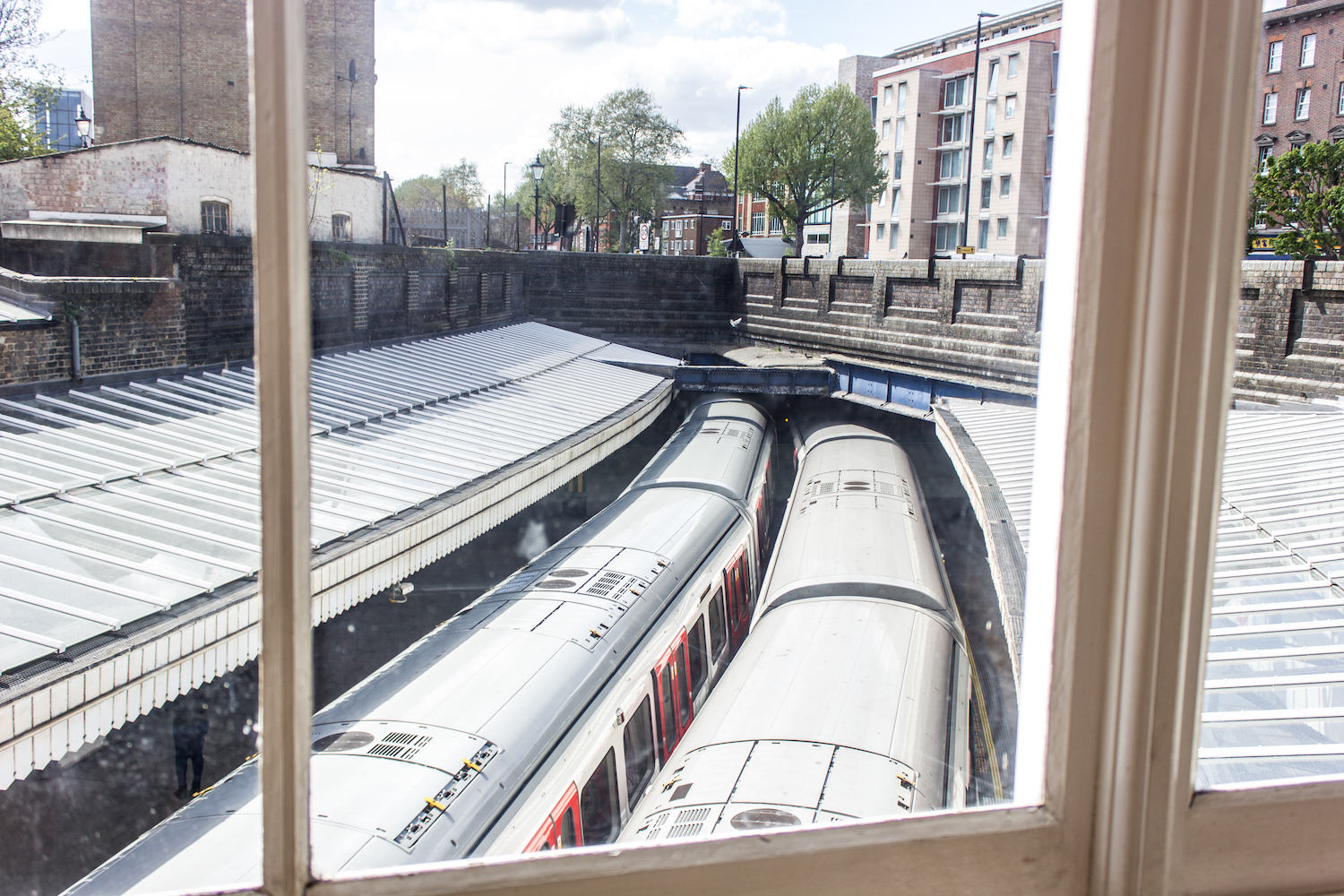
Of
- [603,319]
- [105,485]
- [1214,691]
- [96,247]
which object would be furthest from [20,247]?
[603,319]

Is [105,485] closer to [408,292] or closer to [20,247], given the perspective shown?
[20,247]

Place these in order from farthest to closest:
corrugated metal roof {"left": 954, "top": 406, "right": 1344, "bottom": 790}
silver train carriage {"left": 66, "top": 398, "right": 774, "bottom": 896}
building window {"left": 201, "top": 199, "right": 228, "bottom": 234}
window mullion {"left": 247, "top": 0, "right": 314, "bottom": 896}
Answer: building window {"left": 201, "top": 199, "right": 228, "bottom": 234}
silver train carriage {"left": 66, "top": 398, "right": 774, "bottom": 896}
corrugated metal roof {"left": 954, "top": 406, "right": 1344, "bottom": 790}
window mullion {"left": 247, "top": 0, "right": 314, "bottom": 896}

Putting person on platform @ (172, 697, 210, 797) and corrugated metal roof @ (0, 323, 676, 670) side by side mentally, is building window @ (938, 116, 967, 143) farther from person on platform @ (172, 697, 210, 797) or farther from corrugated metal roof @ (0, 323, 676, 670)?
person on platform @ (172, 697, 210, 797)

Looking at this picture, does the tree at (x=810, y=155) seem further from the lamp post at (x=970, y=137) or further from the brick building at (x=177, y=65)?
the brick building at (x=177, y=65)

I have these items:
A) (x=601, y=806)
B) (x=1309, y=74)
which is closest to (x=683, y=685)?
(x=601, y=806)

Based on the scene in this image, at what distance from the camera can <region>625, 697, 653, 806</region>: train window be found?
523 centimetres

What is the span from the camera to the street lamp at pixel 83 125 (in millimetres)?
13602

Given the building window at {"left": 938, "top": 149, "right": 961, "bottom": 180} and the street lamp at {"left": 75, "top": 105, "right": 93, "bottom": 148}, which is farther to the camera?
the building window at {"left": 938, "top": 149, "right": 961, "bottom": 180}

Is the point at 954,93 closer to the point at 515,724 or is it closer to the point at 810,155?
the point at 810,155

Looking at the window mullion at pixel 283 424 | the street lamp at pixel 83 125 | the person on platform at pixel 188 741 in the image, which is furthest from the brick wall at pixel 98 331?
the window mullion at pixel 283 424

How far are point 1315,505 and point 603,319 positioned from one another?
19659mm

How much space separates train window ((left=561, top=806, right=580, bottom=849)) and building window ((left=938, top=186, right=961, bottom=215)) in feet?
78.6

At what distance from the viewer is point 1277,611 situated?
4.05 m

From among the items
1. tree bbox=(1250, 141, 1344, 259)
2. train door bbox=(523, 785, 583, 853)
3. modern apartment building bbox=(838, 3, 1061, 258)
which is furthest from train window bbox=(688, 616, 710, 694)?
tree bbox=(1250, 141, 1344, 259)
